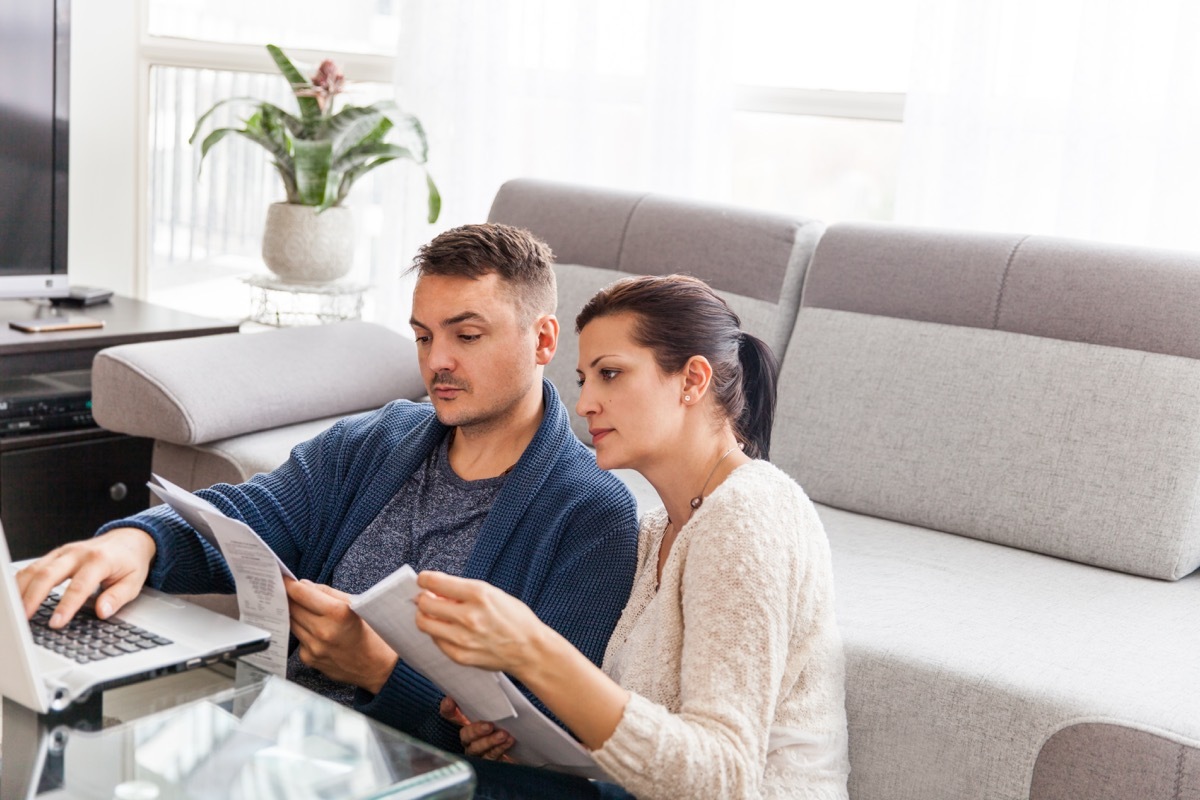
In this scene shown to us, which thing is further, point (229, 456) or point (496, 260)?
point (229, 456)

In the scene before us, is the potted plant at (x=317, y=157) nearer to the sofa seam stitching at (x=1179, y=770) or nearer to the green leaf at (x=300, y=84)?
the green leaf at (x=300, y=84)

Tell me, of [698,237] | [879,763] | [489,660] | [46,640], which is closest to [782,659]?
[489,660]

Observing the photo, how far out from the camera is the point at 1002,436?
6.73 ft

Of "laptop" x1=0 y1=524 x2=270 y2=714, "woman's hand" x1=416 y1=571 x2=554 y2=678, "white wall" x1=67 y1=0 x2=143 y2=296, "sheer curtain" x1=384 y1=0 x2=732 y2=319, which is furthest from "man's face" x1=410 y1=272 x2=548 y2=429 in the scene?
"white wall" x1=67 y1=0 x2=143 y2=296

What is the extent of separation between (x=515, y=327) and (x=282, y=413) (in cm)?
98

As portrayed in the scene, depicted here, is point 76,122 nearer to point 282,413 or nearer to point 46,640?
point 282,413

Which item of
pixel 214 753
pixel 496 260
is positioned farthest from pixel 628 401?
pixel 214 753

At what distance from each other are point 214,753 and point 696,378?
593 mm

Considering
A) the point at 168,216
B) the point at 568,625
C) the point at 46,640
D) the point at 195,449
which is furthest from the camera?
the point at 168,216

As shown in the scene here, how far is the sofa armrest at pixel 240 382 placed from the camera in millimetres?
2291

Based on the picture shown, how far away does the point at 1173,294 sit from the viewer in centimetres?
199

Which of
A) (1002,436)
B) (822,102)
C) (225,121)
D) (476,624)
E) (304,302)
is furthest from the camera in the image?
(225,121)

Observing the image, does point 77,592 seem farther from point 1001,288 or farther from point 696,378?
point 1001,288

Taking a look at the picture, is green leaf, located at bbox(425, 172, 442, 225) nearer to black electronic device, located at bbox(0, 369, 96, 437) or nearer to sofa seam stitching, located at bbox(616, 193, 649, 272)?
sofa seam stitching, located at bbox(616, 193, 649, 272)
